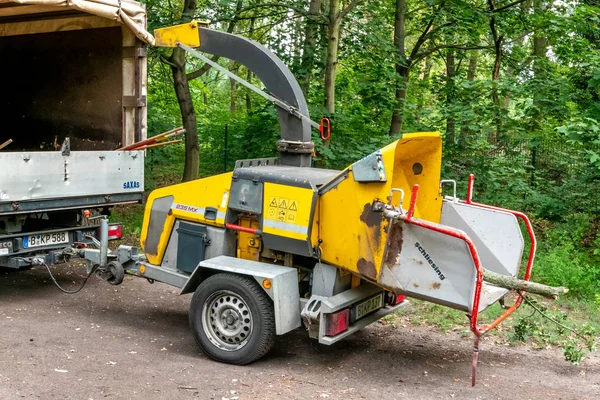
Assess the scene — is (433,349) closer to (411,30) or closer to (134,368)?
(134,368)

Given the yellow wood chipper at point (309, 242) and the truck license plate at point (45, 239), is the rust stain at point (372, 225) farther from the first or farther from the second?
the truck license plate at point (45, 239)

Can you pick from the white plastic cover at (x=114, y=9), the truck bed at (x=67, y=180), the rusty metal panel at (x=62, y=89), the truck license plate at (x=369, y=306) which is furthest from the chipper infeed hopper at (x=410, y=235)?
the rusty metal panel at (x=62, y=89)

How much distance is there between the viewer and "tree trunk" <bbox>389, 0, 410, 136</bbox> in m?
12.2

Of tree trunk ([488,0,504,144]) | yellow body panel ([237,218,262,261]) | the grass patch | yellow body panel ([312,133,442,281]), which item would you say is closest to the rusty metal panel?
yellow body panel ([237,218,262,261])

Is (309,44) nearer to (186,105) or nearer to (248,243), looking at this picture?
(186,105)

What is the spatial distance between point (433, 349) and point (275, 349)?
1488 millimetres

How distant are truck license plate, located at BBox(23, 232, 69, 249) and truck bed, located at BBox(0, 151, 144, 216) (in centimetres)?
42

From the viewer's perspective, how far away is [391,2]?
15086 millimetres

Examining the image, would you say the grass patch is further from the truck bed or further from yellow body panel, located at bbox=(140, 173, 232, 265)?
the truck bed

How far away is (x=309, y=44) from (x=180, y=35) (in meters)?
5.06

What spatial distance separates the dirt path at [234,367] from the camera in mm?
5211

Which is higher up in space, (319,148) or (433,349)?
(319,148)

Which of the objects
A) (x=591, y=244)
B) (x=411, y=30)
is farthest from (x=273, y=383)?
(x=411, y=30)

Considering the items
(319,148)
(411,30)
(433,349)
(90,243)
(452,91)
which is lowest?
(433,349)
